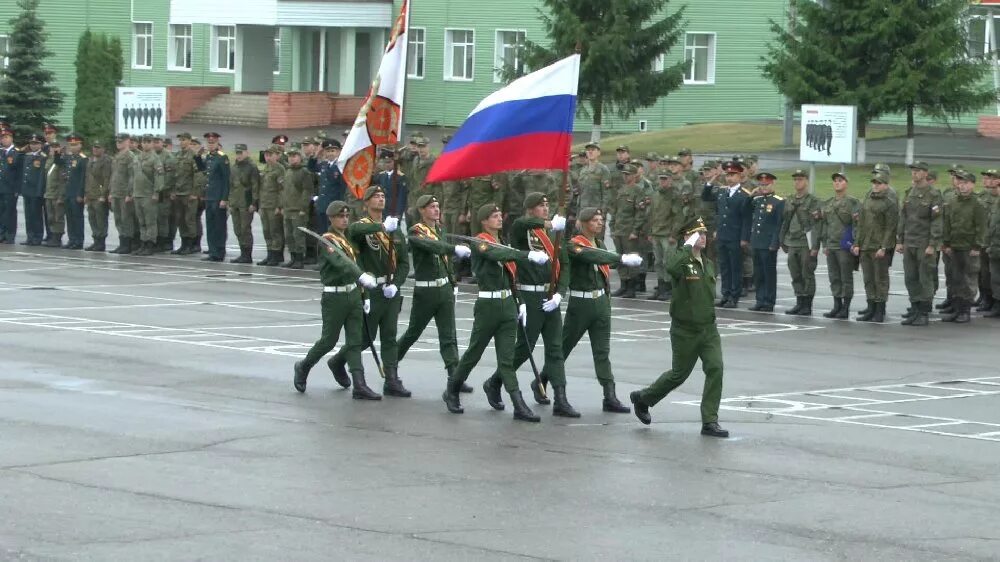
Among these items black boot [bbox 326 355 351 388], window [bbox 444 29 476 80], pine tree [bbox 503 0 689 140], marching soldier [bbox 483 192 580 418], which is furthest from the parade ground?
window [bbox 444 29 476 80]

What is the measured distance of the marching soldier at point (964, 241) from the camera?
73.6 feet

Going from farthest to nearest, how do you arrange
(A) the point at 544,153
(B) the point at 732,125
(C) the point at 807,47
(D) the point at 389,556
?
(B) the point at 732,125
(C) the point at 807,47
(A) the point at 544,153
(D) the point at 389,556

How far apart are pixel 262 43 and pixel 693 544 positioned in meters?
52.4

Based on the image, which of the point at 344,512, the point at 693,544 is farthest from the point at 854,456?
the point at 344,512

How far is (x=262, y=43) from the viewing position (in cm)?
6047

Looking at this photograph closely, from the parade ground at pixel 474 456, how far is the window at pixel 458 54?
3659 centimetres

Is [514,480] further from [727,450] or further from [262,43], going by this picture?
[262,43]

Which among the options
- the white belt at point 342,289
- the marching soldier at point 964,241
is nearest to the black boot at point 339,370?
the white belt at point 342,289

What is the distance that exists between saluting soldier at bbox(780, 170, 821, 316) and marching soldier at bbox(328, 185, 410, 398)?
8272 millimetres

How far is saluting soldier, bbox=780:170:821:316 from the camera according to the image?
22.7 metres

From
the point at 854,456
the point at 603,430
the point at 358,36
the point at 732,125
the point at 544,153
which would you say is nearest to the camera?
the point at 854,456

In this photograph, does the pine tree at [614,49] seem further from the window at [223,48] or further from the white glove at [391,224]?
the white glove at [391,224]

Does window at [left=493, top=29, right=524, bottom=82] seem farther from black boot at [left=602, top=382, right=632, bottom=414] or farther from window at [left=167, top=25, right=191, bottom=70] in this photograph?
black boot at [left=602, top=382, right=632, bottom=414]

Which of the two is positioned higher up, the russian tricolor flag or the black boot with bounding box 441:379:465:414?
the russian tricolor flag
